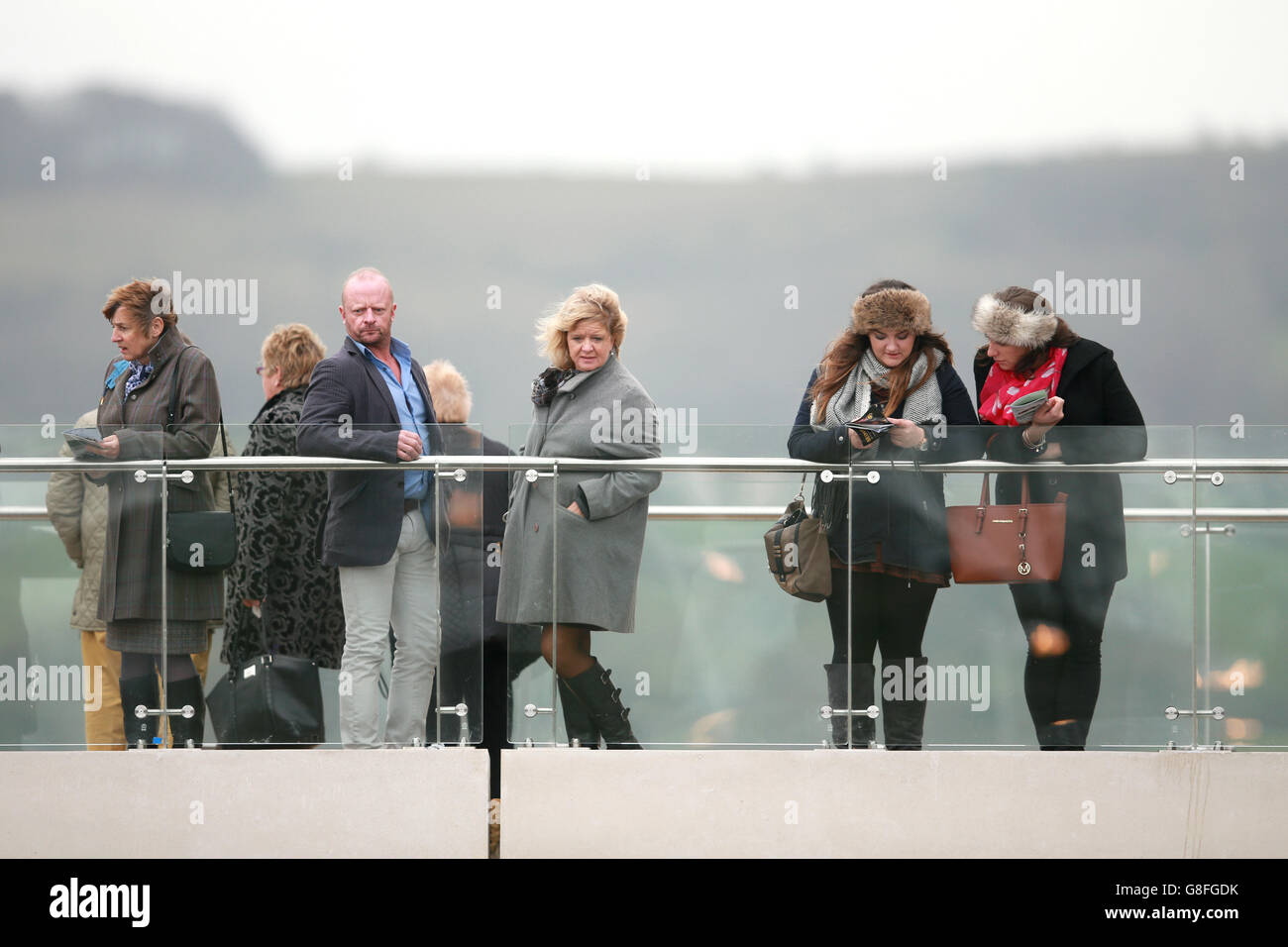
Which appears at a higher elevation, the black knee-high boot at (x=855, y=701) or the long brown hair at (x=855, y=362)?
the long brown hair at (x=855, y=362)

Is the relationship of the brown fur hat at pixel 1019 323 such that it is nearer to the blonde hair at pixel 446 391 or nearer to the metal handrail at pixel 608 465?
the metal handrail at pixel 608 465

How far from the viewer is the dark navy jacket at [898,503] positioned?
4.51 metres

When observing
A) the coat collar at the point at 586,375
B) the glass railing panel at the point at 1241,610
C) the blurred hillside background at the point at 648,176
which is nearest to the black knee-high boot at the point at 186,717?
the coat collar at the point at 586,375

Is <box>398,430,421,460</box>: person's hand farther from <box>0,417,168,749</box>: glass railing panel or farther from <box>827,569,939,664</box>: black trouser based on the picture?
<box>827,569,939,664</box>: black trouser

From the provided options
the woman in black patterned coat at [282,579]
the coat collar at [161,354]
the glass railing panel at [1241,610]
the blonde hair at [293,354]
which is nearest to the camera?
the woman in black patterned coat at [282,579]

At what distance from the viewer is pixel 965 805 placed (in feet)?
14.9

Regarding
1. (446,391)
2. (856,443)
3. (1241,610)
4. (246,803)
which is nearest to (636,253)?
(446,391)

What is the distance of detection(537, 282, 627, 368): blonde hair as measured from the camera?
15.4 feet

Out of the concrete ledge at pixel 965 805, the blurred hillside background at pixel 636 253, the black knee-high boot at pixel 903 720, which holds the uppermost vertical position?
the blurred hillside background at pixel 636 253

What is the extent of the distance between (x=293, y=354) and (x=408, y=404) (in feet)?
2.06

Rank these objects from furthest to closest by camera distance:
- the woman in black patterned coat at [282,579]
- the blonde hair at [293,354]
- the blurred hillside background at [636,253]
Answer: the blurred hillside background at [636,253]
the blonde hair at [293,354]
the woman in black patterned coat at [282,579]

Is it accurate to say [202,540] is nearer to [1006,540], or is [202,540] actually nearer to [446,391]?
[446,391]

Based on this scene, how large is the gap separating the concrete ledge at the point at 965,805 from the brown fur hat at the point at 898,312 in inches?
51.6
